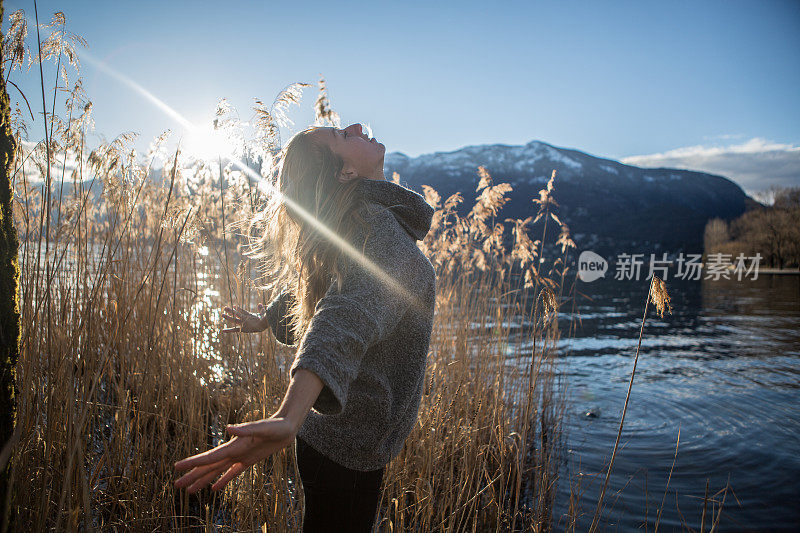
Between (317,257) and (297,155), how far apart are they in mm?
372

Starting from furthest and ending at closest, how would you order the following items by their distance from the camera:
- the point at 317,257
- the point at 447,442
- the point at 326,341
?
the point at 447,442 → the point at 317,257 → the point at 326,341

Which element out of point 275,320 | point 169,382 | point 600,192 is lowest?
point 169,382

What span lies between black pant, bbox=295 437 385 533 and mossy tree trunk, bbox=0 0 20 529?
2.32 ft

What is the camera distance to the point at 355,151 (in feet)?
4.64

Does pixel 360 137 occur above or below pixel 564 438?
above

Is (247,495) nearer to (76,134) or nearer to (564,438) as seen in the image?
(76,134)

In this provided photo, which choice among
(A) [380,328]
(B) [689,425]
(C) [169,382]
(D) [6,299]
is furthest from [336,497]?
(B) [689,425]

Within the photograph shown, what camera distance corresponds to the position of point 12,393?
106 cm

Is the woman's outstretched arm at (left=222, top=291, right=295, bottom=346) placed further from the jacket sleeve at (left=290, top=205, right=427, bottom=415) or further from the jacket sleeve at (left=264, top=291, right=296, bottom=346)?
the jacket sleeve at (left=290, top=205, right=427, bottom=415)

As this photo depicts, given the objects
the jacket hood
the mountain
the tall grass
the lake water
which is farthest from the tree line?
the jacket hood

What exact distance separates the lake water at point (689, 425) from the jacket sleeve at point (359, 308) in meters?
1.63

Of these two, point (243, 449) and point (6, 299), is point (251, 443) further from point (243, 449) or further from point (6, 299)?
point (6, 299)

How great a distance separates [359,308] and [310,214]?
0.54 meters

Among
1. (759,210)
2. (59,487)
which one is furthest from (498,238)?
(759,210)
